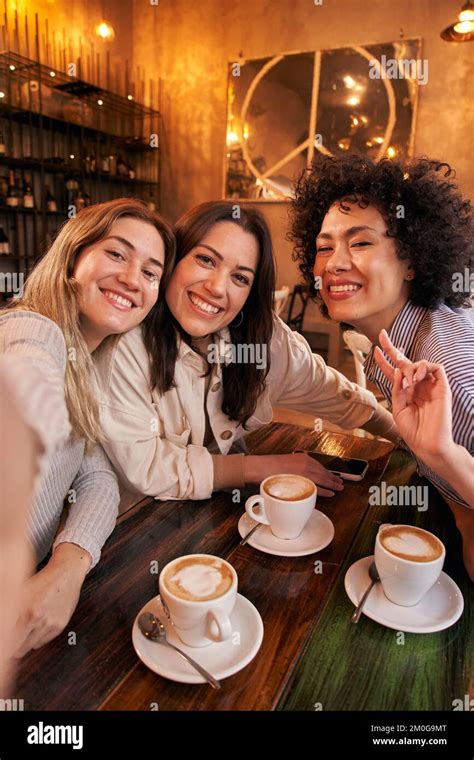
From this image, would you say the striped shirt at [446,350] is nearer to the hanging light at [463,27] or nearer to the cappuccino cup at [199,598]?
the cappuccino cup at [199,598]

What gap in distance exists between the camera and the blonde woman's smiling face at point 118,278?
1.19 metres

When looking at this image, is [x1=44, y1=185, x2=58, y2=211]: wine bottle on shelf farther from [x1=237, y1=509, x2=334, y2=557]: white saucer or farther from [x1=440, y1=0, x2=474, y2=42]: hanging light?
[x1=237, y1=509, x2=334, y2=557]: white saucer

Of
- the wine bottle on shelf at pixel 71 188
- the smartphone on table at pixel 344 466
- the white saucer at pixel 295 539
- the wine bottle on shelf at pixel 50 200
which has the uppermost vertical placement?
the wine bottle on shelf at pixel 71 188

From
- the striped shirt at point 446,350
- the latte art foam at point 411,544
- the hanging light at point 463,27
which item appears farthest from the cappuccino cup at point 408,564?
the hanging light at point 463,27

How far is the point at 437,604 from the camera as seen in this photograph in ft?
2.66

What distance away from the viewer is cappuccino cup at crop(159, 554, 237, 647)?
2.19 ft

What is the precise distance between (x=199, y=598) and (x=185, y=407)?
2.75 feet

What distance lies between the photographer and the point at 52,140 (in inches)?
211

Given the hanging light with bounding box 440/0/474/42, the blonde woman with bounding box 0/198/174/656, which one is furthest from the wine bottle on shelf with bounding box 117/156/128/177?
the blonde woman with bounding box 0/198/174/656

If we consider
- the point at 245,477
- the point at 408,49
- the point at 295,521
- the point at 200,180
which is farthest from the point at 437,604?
the point at 200,180

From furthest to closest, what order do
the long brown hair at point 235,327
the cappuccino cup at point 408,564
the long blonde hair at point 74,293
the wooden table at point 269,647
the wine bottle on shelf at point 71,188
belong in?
1. the wine bottle on shelf at point 71,188
2. the long brown hair at point 235,327
3. the long blonde hair at point 74,293
4. the cappuccino cup at point 408,564
5. the wooden table at point 269,647

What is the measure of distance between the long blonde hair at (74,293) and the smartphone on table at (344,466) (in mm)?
608

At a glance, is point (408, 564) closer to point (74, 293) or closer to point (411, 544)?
point (411, 544)
